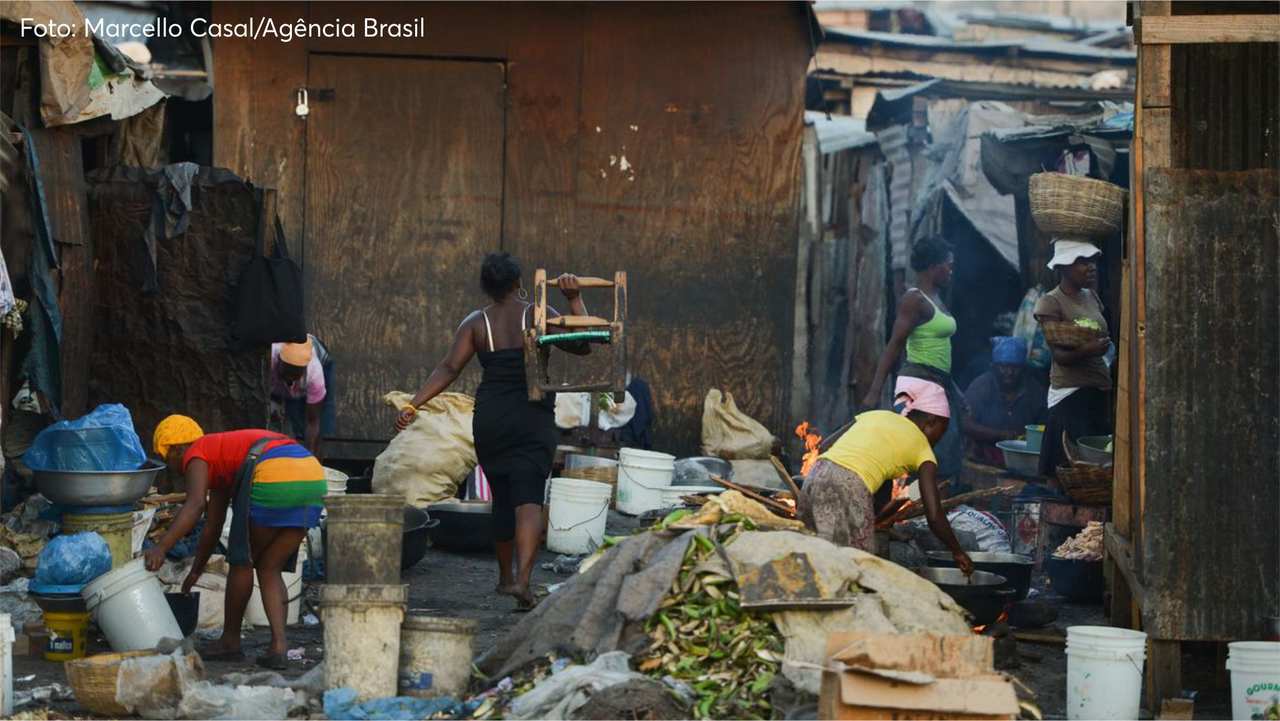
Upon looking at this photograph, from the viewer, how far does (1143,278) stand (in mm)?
7082

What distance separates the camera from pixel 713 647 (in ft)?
21.2

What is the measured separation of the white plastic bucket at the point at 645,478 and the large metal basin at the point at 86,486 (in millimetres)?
3926

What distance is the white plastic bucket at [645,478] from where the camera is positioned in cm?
1120

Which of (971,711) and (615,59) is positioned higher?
(615,59)

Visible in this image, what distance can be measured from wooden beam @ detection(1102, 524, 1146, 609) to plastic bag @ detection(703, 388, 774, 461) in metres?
3.71

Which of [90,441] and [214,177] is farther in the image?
[214,177]

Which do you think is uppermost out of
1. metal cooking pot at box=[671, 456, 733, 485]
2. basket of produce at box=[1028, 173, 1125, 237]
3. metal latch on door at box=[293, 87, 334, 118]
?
metal latch on door at box=[293, 87, 334, 118]

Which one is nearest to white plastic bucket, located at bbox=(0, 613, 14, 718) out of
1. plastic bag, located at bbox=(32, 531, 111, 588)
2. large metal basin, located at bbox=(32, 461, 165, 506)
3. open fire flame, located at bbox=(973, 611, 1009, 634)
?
plastic bag, located at bbox=(32, 531, 111, 588)

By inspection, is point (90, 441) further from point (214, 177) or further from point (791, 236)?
point (791, 236)

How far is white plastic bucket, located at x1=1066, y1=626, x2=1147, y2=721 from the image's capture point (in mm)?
6379

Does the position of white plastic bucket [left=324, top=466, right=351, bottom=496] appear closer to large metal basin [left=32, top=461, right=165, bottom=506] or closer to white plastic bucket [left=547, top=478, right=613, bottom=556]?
white plastic bucket [left=547, top=478, right=613, bottom=556]

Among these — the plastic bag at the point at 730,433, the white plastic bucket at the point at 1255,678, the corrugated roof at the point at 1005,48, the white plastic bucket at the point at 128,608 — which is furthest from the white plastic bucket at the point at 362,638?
the corrugated roof at the point at 1005,48

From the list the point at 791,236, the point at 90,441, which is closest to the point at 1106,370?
the point at 791,236

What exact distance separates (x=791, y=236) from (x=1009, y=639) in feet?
18.6
